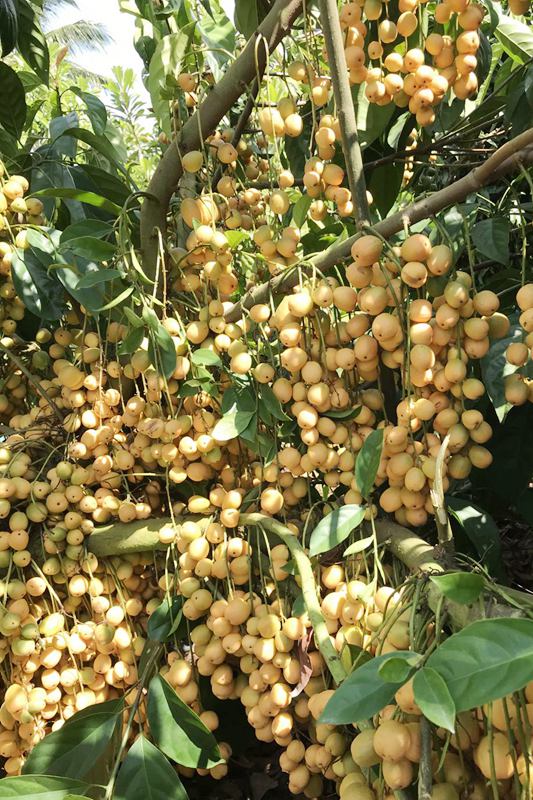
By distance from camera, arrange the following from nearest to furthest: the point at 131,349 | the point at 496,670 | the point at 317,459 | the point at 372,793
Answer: the point at 496,670 < the point at 372,793 < the point at 317,459 < the point at 131,349

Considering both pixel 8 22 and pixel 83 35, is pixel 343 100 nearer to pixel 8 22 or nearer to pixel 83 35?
pixel 8 22

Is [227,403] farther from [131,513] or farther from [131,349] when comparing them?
[131,513]

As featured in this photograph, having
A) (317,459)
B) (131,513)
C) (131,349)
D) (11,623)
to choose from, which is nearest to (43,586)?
(11,623)

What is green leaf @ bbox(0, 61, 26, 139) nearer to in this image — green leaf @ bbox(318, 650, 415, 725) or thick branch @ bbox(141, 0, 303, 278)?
thick branch @ bbox(141, 0, 303, 278)

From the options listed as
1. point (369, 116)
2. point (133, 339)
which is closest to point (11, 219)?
point (133, 339)

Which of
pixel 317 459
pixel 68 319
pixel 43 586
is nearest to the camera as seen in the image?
pixel 317 459

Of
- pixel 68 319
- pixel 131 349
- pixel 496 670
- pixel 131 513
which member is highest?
pixel 496 670

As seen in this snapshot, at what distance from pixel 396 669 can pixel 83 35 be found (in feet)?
64.4

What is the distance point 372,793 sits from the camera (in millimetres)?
890

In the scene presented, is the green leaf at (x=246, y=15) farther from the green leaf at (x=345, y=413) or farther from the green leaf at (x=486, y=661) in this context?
the green leaf at (x=486, y=661)

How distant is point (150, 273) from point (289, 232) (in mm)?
347

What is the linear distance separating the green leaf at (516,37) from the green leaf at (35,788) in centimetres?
144

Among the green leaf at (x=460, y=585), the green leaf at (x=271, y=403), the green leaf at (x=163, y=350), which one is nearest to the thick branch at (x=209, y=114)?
the green leaf at (x=163, y=350)

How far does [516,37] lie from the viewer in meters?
1.36
